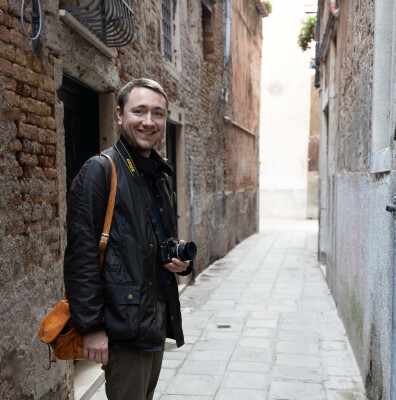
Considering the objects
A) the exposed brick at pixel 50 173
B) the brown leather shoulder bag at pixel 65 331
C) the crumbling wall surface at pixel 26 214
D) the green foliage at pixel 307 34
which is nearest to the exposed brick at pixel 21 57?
the crumbling wall surface at pixel 26 214

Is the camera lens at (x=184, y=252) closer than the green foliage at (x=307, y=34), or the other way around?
the camera lens at (x=184, y=252)

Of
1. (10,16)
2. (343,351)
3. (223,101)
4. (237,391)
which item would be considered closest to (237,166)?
(223,101)

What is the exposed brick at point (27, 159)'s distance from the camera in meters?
2.66

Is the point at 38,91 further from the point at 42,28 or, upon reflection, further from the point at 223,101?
the point at 223,101

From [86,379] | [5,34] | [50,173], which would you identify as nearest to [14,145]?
[50,173]

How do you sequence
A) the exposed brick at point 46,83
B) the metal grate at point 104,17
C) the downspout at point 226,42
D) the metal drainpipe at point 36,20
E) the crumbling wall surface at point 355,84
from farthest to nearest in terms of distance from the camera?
the downspout at point 226,42, the crumbling wall surface at point 355,84, the metal grate at point 104,17, the exposed brick at point 46,83, the metal drainpipe at point 36,20

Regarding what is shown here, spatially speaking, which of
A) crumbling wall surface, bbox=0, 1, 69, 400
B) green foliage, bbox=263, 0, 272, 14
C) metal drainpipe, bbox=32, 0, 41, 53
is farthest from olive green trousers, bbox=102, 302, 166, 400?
green foliage, bbox=263, 0, 272, 14

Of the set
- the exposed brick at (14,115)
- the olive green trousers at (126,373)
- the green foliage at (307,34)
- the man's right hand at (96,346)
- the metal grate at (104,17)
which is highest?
the green foliage at (307,34)

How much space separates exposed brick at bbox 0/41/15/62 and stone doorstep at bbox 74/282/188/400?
89.8 inches

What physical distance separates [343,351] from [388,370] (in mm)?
1778

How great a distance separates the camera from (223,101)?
1002 centimetres

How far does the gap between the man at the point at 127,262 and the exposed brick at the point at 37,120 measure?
89cm

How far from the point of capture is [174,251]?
2084mm

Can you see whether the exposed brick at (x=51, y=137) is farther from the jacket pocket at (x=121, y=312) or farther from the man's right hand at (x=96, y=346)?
the man's right hand at (x=96, y=346)
